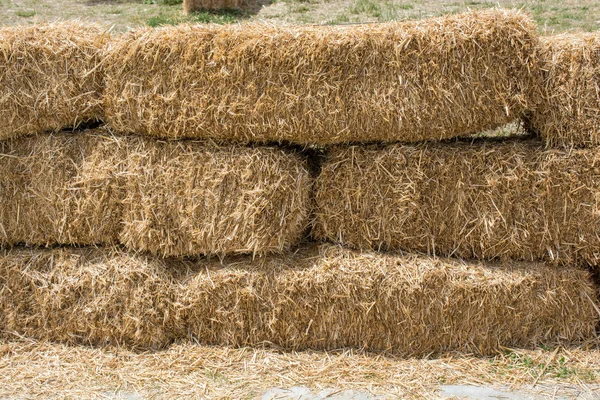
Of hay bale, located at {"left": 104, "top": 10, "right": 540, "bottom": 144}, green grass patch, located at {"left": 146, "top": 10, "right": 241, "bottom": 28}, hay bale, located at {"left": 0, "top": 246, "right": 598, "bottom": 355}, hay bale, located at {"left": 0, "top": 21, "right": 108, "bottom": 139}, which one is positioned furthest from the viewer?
green grass patch, located at {"left": 146, "top": 10, "right": 241, "bottom": 28}

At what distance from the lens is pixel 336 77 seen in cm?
351

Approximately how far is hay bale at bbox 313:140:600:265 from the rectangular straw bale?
125 centimetres

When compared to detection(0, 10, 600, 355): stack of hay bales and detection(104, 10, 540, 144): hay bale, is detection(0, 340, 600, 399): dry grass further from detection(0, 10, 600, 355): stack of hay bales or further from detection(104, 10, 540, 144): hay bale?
detection(104, 10, 540, 144): hay bale

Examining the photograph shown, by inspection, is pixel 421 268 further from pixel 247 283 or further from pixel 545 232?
pixel 247 283

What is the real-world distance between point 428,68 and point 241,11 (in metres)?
7.91

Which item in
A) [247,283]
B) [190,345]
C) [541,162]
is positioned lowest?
[190,345]

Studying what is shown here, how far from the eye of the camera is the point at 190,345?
3.91 m

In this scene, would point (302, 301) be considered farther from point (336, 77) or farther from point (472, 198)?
point (336, 77)

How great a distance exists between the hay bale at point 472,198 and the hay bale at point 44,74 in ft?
4.81

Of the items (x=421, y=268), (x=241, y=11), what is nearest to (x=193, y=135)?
(x=421, y=268)

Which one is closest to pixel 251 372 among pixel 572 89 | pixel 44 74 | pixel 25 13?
pixel 44 74

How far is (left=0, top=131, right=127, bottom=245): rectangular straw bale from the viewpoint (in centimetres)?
381

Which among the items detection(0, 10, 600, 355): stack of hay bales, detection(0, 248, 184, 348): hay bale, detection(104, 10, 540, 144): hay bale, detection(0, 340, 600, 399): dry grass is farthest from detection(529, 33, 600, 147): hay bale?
detection(0, 248, 184, 348): hay bale

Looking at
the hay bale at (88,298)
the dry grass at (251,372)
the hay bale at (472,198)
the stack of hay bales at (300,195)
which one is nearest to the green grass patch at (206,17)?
the stack of hay bales at (300,195)
